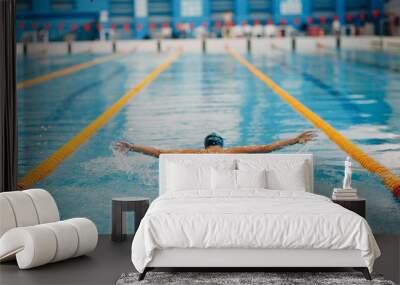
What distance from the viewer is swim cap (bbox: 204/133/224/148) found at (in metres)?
9.00

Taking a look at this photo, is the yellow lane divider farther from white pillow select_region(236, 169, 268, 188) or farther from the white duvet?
the white duvet

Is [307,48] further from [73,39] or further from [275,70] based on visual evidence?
[73,39]

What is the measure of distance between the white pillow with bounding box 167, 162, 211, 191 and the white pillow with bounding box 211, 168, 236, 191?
0.29 ft

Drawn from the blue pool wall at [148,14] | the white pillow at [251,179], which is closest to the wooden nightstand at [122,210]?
the white pillow at [251,179]

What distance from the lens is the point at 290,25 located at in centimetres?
958

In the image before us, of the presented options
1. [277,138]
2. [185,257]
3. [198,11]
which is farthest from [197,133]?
Result: [185,257]

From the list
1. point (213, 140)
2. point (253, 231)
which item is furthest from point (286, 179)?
point (253, 231)

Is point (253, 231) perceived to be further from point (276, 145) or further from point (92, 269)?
point (276, 145)

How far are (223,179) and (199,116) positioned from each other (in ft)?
3.86

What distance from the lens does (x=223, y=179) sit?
8.17 meters

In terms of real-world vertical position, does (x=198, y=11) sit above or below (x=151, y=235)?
above

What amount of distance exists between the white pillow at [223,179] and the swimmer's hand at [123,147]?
122 cm

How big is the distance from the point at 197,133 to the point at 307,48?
166 centimetres

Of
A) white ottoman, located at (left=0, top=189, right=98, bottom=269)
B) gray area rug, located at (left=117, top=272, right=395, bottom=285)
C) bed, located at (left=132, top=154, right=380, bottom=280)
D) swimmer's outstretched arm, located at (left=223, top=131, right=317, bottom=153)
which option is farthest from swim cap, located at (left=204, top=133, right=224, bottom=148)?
gray area rug, located at (left=117, top=272, right=395, bottom=285)
